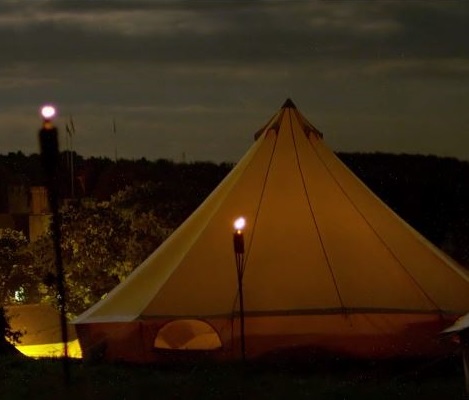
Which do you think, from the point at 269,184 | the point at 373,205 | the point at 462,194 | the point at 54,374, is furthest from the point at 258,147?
the point at 462,194

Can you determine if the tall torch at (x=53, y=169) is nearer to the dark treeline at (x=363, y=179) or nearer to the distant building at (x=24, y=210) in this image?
the dark treeline at (x=363, y=179)

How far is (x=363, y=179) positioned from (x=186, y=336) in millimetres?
22247

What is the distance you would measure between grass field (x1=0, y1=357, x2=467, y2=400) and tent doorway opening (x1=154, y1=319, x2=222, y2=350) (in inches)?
33.4

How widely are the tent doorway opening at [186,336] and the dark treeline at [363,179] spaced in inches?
355

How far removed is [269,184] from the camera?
10.2 metres

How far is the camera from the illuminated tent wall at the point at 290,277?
9.30 m

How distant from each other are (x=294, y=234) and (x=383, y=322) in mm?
1261

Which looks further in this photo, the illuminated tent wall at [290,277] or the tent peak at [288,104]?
the tent peak at [288,104]

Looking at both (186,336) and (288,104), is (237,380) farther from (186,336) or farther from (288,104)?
(288,104)

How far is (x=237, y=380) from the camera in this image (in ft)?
25.8

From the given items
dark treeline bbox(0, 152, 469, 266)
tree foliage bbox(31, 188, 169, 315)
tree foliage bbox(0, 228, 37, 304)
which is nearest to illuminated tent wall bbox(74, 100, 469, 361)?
dark treeline bbox(0, 152, 469, 266)

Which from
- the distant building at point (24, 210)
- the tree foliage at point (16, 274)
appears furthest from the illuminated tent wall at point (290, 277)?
the distant building at point (24, 210)

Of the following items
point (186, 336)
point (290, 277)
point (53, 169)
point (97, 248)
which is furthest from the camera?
point (97, 248)

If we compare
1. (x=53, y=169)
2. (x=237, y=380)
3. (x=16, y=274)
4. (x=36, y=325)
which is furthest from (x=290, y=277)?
(x=16, y=274)
